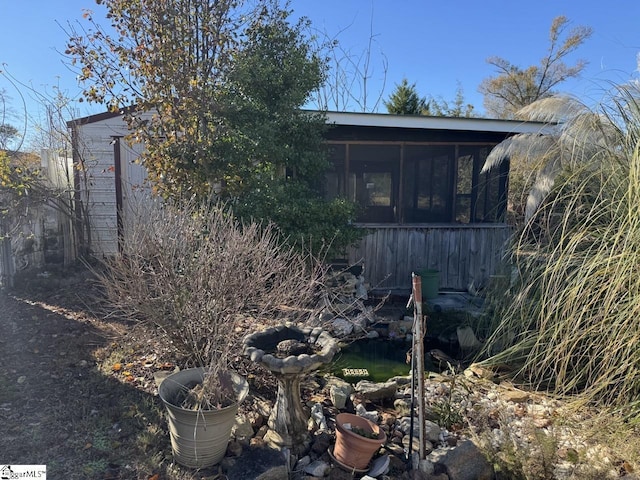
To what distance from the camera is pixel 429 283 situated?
658cm

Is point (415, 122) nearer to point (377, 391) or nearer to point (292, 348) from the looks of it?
point (377, 391)

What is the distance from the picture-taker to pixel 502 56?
63.2ft

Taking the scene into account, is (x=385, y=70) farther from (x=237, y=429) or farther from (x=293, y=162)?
(x=237, y=429)

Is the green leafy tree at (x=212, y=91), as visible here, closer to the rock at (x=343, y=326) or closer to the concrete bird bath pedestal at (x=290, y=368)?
the rock at (x=343, y=326)

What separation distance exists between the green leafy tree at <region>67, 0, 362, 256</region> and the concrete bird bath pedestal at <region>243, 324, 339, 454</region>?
2773 mm

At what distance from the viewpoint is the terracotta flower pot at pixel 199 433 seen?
237 cm

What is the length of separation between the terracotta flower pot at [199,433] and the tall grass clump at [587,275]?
2.32 metres

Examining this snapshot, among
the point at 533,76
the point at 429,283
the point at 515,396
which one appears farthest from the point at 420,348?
the point at 533,76

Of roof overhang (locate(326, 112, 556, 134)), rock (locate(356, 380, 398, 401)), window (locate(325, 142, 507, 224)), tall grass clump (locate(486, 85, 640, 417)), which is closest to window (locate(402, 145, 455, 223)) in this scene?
window (locate(325, 142, 507, 224))

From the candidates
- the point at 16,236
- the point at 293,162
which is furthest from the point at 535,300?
the point at 16,236

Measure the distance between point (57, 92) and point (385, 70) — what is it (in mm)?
11292

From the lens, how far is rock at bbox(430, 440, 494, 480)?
7.98 feet

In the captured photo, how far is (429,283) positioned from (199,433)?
16.1 feet

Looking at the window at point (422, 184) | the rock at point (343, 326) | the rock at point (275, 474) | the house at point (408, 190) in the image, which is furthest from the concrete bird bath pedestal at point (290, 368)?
the window at point (422, 184)
